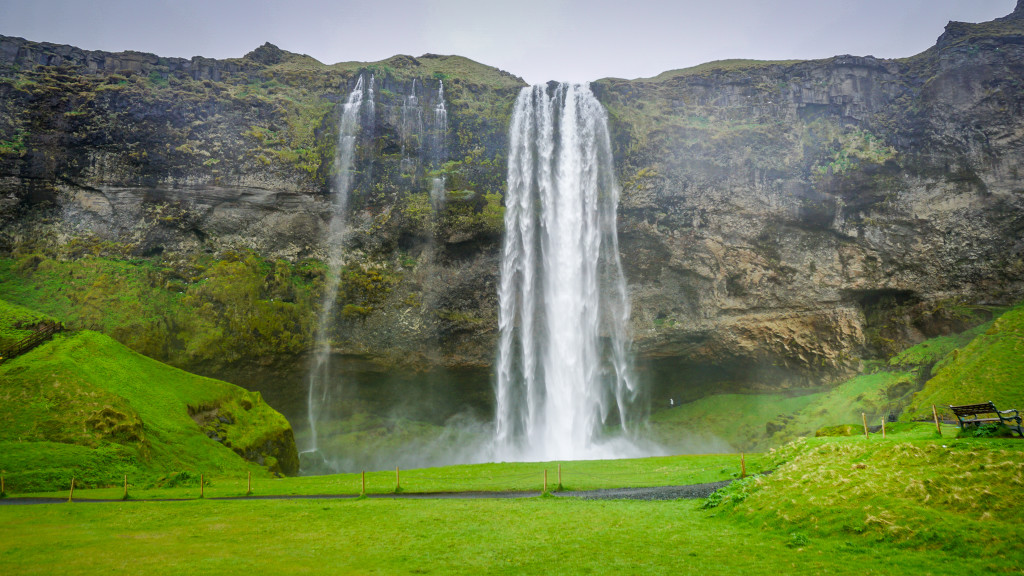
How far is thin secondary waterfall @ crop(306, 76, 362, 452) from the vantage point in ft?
153

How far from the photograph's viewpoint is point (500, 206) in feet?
154

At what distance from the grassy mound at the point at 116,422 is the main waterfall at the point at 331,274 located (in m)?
8.72

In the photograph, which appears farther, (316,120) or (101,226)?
(316,120)

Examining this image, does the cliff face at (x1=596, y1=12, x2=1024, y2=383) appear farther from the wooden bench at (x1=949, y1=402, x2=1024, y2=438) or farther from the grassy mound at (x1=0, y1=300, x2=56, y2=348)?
Answer: the grassy mound at (x1=0, y1=300, x2=56, y2=348)

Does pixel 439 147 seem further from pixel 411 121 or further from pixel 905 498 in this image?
pixel 905 498

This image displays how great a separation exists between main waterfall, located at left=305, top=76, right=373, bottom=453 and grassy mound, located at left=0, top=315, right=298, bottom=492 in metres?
8.72

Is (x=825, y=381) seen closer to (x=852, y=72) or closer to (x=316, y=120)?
(x=852, y=72)

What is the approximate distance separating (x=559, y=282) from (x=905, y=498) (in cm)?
3575

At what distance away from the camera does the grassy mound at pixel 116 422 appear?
23953mm

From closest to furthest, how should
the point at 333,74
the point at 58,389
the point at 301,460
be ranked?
the point at 58,389 < the point at 301,460 < the point at 333,74

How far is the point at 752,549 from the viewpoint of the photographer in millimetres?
10266

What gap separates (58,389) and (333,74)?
117ft

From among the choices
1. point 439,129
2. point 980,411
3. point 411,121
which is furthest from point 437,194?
point 980,411

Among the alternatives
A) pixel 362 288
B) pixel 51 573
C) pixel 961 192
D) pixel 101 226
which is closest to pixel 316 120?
pixel 362 288
